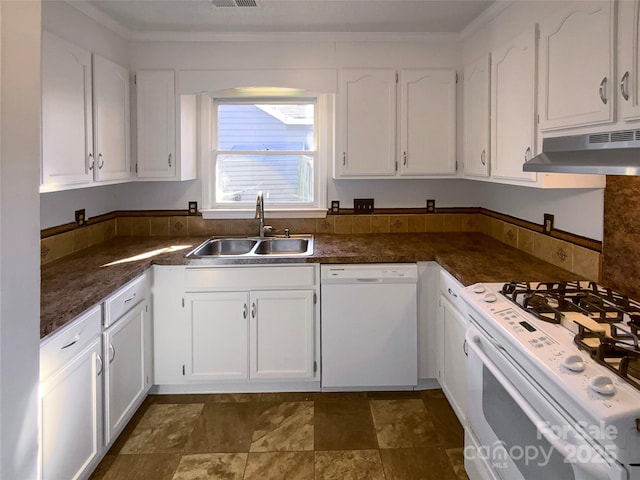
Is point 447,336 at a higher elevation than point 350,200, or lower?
lower

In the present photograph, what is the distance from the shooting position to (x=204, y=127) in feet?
11.8

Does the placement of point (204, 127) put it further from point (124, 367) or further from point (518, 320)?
point (518, 320)

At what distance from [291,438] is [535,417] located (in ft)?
4.91

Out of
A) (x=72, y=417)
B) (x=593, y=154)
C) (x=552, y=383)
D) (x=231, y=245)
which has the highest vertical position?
(x=593, y=154)

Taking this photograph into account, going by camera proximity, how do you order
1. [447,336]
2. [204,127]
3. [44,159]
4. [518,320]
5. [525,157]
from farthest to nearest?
[204,127] → [447,336] → [525,157] → [44,159] → [518,320]

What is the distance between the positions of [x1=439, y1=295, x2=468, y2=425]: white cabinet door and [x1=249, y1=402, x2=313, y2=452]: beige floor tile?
Result: 2.63 feet

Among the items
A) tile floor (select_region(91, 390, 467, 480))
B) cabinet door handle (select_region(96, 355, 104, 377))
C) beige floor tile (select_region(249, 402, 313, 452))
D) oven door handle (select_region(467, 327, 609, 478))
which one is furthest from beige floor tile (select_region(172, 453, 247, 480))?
oven door handle (select_region(467, 327, 609, 478))

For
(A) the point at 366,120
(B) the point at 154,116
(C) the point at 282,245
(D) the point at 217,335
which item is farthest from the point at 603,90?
(B) the point at 154,116

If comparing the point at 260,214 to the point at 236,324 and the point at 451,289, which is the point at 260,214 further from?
the point at 451,289

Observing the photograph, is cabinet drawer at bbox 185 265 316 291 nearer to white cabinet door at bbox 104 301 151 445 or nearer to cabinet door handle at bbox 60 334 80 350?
white cabinet door at bbox 104 301 151 445

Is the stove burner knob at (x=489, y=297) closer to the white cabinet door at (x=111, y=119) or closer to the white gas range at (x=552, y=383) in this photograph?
the white gas range at (x=552, y=383)

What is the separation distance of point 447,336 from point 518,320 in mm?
1087

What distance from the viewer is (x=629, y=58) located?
159 centimetres

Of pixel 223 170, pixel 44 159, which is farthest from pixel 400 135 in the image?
pixel 44 159
